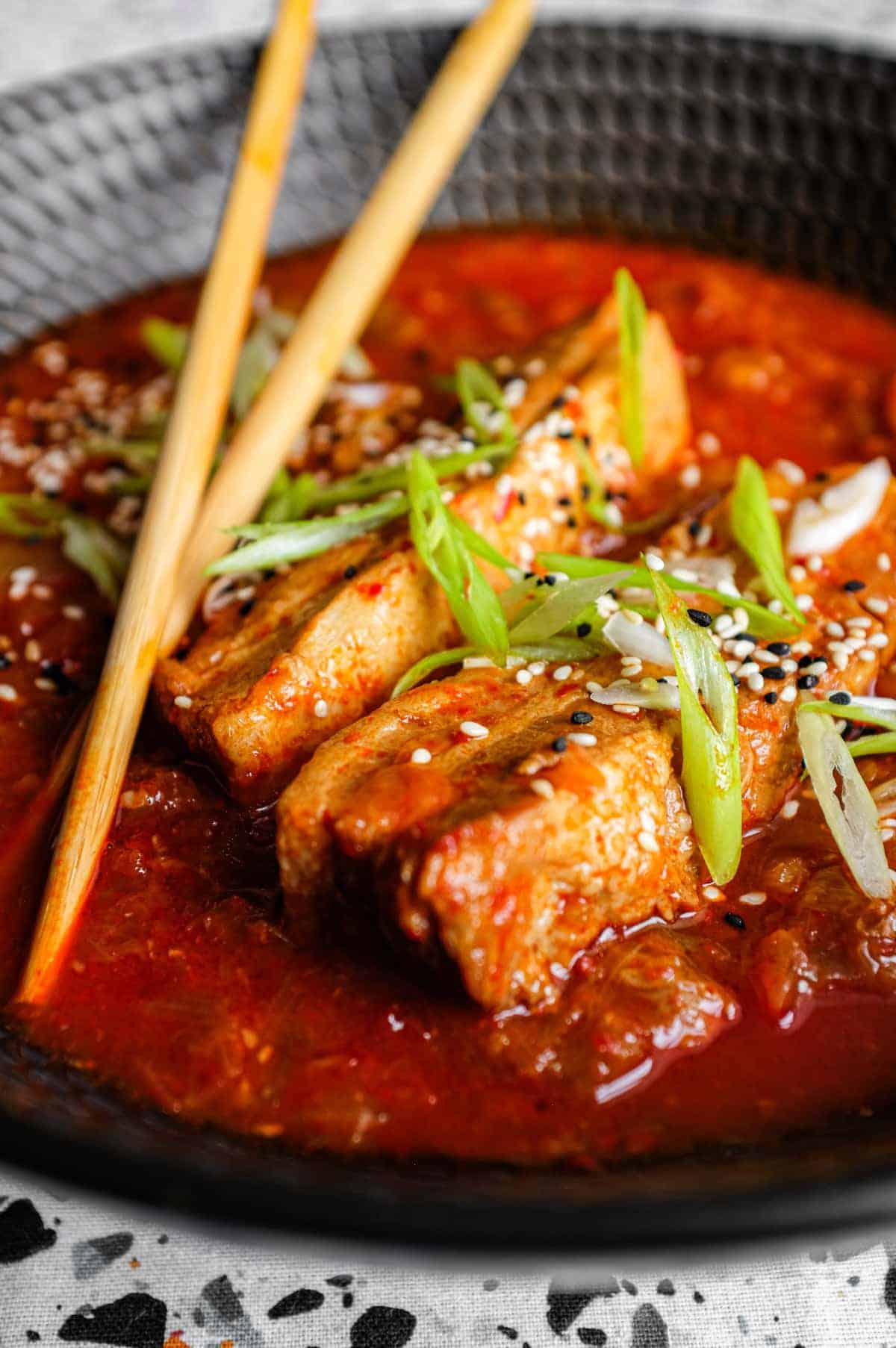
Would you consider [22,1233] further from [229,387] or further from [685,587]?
[229,387]

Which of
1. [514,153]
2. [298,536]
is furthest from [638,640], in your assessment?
[514,153]

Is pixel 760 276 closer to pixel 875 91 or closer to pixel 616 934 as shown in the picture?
pixel 875 91

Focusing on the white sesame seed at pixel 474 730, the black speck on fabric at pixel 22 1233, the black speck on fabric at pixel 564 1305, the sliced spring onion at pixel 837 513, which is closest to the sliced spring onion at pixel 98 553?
the white sesame seed at pixel 474 730

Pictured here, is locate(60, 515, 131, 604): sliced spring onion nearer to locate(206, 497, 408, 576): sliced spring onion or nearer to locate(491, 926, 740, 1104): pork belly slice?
locate(206, 497, 408, 576): sliced spring onion

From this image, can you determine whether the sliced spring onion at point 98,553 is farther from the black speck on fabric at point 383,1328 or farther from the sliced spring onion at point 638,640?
the black speck on fabric at point 383,1328

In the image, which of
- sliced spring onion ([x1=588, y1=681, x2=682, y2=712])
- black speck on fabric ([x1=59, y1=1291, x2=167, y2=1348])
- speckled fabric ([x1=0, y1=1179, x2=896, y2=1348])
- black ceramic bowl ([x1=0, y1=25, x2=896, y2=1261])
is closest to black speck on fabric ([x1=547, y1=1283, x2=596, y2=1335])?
speckled fabric ([x1=0, y1=1179, x2=896, y2=1348])

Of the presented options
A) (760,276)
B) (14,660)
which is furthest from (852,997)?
(760,276)
